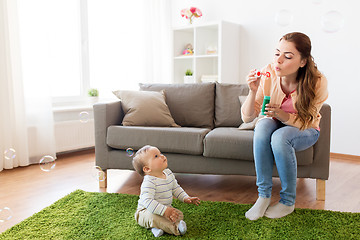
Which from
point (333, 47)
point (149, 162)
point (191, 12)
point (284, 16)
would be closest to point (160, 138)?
point (149, 162)

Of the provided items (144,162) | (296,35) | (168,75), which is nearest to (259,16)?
(168,75)

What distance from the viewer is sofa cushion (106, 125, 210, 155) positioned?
8.02ft

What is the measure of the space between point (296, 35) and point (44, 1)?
100 inches

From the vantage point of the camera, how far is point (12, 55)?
311 centimetres

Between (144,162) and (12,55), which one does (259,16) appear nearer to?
(12,55)

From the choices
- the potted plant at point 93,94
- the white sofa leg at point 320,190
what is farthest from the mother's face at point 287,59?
the potted plant at point 93,94

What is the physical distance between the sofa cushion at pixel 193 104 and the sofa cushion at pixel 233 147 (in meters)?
0.54

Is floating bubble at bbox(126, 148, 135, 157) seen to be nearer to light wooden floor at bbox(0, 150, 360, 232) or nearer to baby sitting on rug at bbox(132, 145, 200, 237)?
light wooden floor at bbox(0, 150, 360, 232)

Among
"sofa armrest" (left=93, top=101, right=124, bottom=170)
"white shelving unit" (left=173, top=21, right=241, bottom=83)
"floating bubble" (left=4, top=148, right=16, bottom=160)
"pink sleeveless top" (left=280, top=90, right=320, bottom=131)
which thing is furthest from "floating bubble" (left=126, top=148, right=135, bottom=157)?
"white shelving unit" (left=173, top=21, right=241, bottom=83)

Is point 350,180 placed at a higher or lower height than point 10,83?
lower

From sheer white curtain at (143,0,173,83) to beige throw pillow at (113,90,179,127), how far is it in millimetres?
1686

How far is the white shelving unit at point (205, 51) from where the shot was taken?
4129 mm

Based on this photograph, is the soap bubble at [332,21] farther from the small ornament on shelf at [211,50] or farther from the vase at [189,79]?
the vase at [189,79]

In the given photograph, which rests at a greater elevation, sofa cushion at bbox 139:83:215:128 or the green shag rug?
sofa cushion at bbox 139:83:215:128
